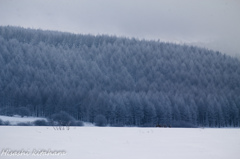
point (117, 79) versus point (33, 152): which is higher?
point (117, 79)

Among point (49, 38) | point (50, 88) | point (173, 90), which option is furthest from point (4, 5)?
point (173, 90)

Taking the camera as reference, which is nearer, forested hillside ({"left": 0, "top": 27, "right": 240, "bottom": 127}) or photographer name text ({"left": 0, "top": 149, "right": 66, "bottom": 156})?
photographer name text ({"left": 0, "top": 149, "right": 66, "bottom": 156})

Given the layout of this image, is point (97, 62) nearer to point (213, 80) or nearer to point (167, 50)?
point (167, 50)

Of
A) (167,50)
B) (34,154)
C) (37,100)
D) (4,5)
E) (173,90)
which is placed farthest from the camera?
(4,5)

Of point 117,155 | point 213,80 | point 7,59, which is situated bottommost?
point 117,155

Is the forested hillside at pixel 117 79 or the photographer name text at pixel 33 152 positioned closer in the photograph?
→ the photographer name text at pixel 33 152

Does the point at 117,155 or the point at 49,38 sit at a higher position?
the point at 49,38

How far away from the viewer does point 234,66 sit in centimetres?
14200

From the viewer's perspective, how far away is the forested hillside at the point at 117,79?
290ft

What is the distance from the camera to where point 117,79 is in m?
122

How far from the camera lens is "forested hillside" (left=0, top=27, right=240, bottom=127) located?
8838 cm

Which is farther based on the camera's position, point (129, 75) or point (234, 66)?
point (234, 66)

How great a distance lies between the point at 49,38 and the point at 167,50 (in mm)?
57773

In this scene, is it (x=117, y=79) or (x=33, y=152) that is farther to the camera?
(x=117, y=79)
